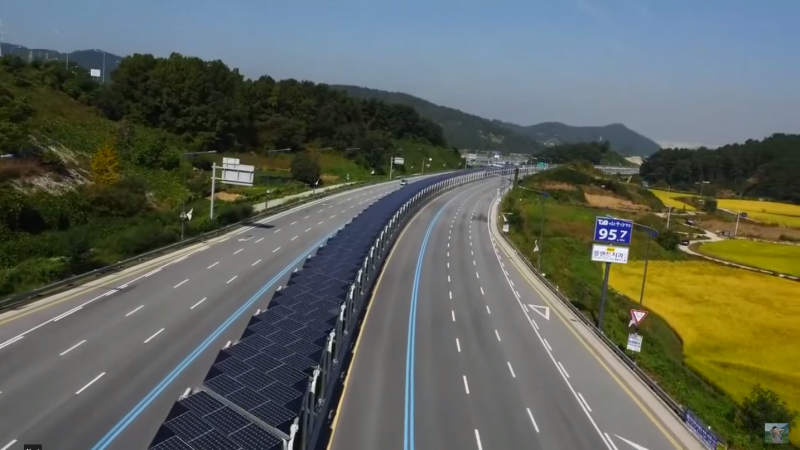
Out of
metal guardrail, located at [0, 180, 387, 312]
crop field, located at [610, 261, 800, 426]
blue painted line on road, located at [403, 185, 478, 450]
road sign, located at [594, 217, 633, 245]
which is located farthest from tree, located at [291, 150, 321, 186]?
road sign, located at [594, 217, 633, 245]

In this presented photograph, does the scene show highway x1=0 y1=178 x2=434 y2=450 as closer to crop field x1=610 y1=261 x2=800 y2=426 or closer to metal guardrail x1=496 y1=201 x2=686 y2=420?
metal guardrail x1=496 y1=201 x2=686 y2=420

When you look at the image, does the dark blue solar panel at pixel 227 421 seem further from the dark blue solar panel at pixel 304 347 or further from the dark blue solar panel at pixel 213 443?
the dark blue solar panel at pixel 304 347

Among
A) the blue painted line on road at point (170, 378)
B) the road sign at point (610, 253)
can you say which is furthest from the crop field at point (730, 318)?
the blue painted line on road at point (170, 378)

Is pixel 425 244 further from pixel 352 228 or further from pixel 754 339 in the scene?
pixel 754 339

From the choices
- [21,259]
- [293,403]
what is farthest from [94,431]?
[21,259]

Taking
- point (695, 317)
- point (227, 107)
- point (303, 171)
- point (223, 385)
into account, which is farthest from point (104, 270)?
point (227, 107)
